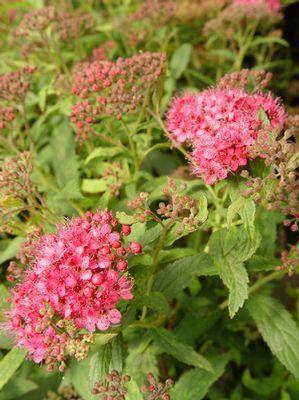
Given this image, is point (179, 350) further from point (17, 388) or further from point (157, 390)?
point (17, 388)

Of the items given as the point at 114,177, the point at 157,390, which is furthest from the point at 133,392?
the point at 114,177

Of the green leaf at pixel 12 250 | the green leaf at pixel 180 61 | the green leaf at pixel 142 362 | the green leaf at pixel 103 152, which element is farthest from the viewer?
the green leaf at pixel 180 61

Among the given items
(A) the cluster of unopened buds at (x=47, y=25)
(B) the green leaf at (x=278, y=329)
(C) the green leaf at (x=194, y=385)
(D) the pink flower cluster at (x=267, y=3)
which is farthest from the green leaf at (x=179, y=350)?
(D) the pink flower cluster at (x=267, y=3)

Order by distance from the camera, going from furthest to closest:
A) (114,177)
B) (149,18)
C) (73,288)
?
(149,18)
(114,177)
(73,288)

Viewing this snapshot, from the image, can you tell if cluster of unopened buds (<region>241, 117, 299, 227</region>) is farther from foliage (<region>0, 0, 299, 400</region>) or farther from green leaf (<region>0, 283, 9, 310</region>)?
green leaf (<region>0, 283, 9, 310</region>)

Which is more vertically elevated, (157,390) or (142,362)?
(157,390)

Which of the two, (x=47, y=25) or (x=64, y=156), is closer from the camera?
(x=64, y=156)

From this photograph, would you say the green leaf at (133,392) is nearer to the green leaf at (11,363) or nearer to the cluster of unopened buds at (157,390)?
the cluster of unopened buds at (157,390)
